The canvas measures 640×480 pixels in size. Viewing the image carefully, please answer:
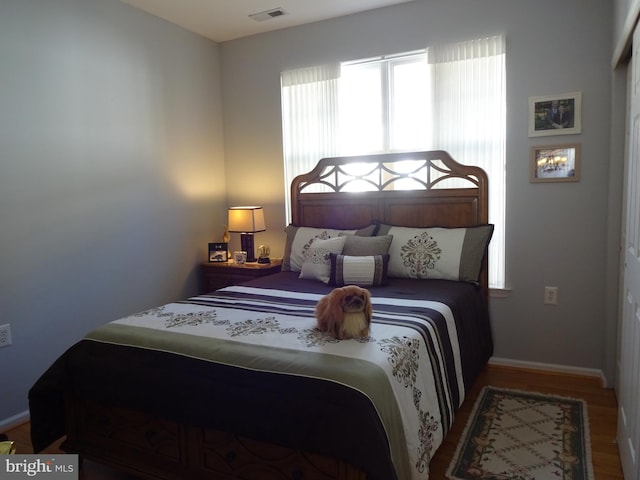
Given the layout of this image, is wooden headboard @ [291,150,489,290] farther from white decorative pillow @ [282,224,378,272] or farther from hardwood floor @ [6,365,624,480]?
hardwood floor @ [6,365,624,480]

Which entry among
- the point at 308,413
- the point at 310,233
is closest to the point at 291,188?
the point at 310,233

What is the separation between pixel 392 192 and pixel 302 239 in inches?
29.7

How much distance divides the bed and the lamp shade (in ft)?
3.06

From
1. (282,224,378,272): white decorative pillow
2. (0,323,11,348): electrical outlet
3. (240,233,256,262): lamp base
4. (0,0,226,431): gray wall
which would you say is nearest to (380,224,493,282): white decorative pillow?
(282,224,378,272): white decorative pillow

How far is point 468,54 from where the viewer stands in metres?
3.20

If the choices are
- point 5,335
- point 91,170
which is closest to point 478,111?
point 91,170

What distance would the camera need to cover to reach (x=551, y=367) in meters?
3.12

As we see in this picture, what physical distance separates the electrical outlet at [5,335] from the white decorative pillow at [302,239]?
68.0 inches

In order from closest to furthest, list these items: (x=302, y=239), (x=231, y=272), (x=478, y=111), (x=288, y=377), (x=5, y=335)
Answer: (x=288, y=377)
(x=5, y=335)
(x=478, y=111)
(x=302, y=239)
(x=231, y=272)

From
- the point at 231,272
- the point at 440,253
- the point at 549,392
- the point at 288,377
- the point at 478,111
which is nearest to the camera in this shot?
the point at 288,377

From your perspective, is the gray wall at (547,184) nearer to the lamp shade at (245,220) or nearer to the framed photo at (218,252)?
the lamp shade at (245,220)

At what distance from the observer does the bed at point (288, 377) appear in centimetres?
154

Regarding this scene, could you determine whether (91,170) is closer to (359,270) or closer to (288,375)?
(359,270)

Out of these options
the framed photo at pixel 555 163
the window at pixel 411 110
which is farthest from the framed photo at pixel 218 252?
the framed photo at pixel 555 163
